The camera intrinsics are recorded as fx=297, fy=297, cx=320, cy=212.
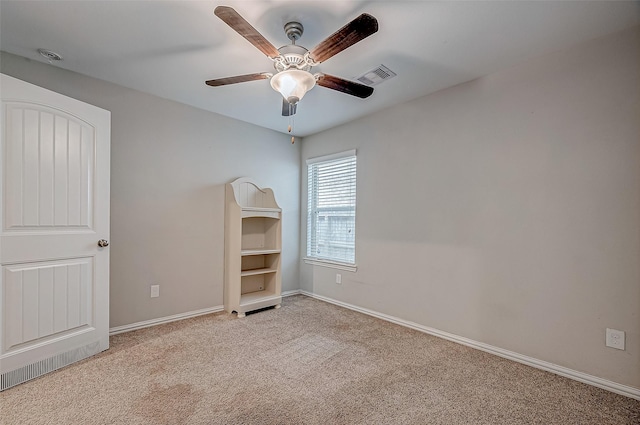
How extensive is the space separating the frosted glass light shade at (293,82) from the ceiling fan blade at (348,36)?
12 cm

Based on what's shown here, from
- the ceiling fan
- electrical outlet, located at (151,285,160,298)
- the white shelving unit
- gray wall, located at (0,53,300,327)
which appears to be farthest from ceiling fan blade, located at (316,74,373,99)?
electrical outlet, located at (151,285,160,298)

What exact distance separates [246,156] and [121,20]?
6.52ft

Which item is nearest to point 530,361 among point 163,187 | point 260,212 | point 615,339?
point 615,339

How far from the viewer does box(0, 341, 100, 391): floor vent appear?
→ 74.4 inches

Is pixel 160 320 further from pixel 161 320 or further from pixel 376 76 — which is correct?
pixel 376 76

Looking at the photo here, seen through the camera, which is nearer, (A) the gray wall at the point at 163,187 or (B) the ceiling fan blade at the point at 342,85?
(B) the ceiling fan blade at the point at 342,85

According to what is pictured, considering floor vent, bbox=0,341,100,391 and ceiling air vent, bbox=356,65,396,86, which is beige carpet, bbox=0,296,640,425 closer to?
floor vent, bbox=0,341,100,391

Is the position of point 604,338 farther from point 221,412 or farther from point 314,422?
point 221,412

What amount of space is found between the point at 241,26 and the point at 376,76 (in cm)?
143

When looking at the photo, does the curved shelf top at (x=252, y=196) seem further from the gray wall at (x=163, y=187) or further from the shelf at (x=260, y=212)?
the gray wall at (x=163, y=187)

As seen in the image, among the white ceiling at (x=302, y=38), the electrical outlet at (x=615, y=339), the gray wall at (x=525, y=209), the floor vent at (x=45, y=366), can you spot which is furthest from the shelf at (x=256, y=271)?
the electrical outlet at (x=615, y=339)

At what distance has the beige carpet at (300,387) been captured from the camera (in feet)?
5.46

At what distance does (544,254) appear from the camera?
225 centimetres

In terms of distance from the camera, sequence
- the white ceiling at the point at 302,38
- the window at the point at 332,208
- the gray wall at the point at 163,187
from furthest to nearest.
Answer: the window at the point at 332,208 < the gray wall at the point at 163,187 < the white ceiling at the point at 302,38
